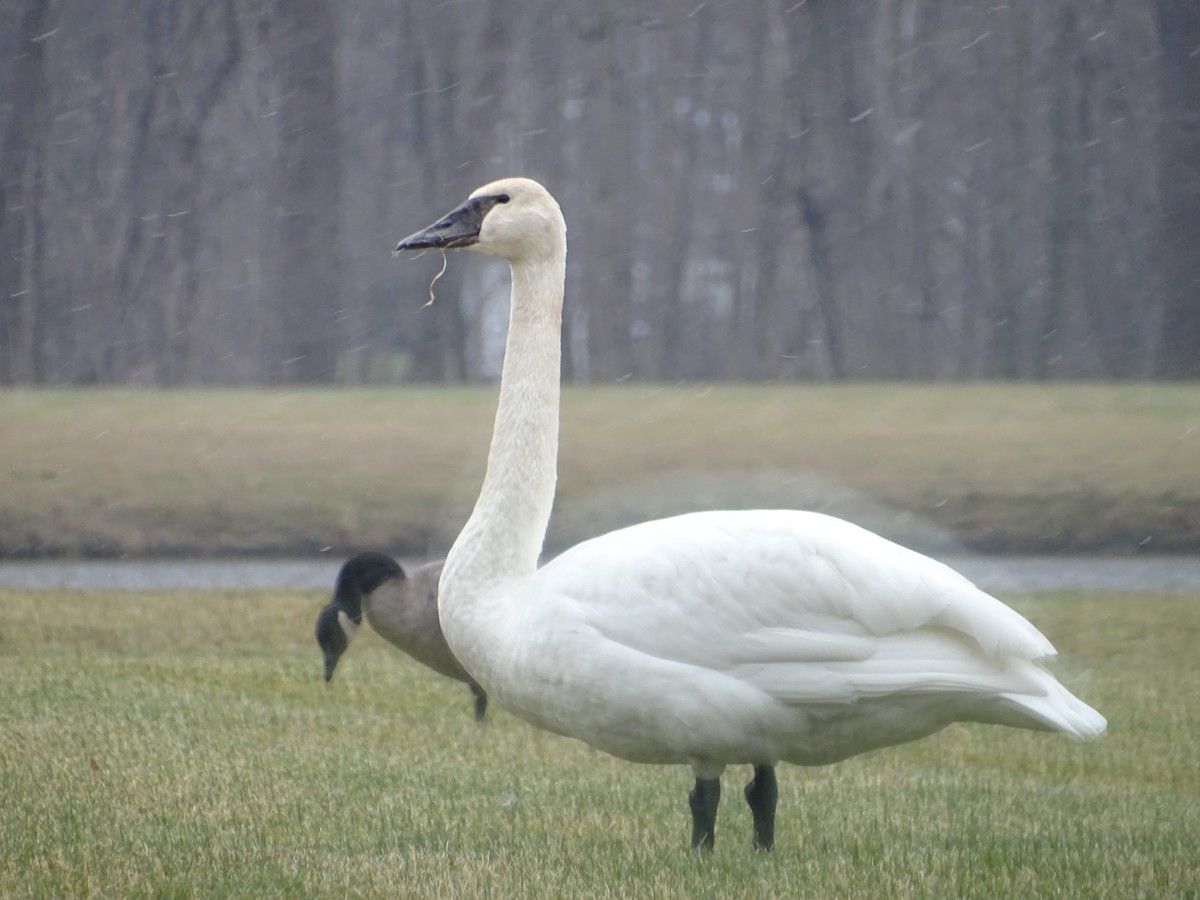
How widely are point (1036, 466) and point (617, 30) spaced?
7527 millimetres

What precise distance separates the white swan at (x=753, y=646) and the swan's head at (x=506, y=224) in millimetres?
924

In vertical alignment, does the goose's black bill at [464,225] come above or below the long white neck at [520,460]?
above

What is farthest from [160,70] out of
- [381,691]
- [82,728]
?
[82,728]

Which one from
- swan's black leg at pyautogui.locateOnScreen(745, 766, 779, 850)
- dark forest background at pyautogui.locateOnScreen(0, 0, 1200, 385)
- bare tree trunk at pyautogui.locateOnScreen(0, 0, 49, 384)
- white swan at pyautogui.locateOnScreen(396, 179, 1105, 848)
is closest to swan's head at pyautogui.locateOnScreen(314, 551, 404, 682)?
white swan at pyautogui.locateOnScreen(396, 179, 1105, 848)

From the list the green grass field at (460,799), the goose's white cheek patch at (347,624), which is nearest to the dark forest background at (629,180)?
the green grass field at (460,799)

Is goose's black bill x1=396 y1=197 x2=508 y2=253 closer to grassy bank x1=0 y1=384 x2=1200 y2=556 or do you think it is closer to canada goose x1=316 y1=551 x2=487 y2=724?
canada goose x1=316 y1=551 x2=487 y2=724

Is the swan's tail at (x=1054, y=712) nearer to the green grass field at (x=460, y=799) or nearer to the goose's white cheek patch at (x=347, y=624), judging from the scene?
the green grass field at (x=460, y=799)

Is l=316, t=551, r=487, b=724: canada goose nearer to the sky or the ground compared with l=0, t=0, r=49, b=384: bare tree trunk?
nearer to the ground

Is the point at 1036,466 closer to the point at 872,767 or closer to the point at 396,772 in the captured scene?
the point at 872,767

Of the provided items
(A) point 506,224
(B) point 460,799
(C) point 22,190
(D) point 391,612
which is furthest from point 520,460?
(C) point 22,190

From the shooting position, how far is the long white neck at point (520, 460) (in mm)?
4199

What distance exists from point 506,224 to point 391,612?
2.80 metres

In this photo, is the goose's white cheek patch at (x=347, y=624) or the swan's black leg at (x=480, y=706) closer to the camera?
the swan's black leg at (x=480, y=706)

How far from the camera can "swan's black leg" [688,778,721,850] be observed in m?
4.19
